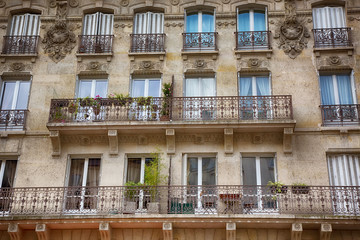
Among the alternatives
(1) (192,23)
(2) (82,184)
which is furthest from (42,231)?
(1) (192,23)

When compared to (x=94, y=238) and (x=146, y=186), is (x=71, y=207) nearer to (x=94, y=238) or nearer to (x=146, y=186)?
(x=94, y=238)

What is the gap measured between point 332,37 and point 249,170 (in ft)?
19.7

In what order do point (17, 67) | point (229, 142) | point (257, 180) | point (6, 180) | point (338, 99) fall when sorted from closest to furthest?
point (257, 180) → point (229, 142) → point (6, 180) → point (338, 99) → point (17, 67)

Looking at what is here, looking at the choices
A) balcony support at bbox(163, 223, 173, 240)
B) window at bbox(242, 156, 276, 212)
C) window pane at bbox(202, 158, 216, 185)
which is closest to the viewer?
balcony support at bbox(163, 223, 173, 240)

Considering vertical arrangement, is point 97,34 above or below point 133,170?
above

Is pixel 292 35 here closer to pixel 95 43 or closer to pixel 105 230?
pixel 95 43

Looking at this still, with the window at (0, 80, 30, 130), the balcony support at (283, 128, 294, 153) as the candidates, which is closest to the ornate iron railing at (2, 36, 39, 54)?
the window at (0, 80, 30, 130)

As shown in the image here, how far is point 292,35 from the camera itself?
18.8 meters

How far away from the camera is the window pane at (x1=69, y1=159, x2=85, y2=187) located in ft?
56.9

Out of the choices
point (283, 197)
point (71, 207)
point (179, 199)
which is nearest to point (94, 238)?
point (71, 207)

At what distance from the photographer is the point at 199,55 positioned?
1875 cm

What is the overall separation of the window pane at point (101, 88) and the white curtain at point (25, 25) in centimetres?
338

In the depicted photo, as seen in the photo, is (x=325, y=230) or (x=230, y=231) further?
(x=230, y=231)

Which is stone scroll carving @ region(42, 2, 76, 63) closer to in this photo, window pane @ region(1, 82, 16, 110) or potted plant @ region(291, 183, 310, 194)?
window pane @ region(1, 82, 16, 110)
